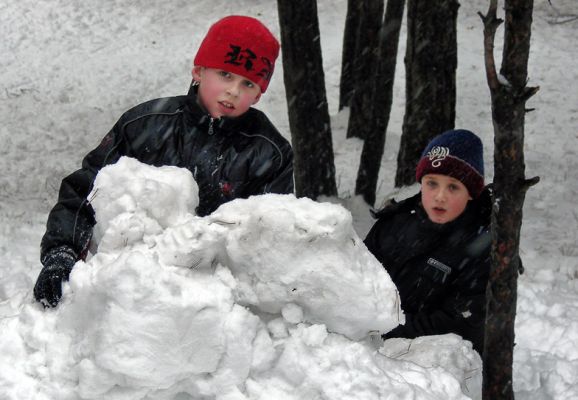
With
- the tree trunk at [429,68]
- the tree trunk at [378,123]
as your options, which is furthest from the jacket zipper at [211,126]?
the tree trunk at [378,123]

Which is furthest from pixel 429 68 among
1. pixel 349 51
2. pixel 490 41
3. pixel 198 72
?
pixel 349 51

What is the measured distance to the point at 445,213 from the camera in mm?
3137

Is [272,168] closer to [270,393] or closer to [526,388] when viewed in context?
[270,393]

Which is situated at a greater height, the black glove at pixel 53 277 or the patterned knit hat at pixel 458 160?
the patterned knit hat at pixel 458 160

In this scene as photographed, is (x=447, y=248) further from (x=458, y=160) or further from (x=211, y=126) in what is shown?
(x=211, y=126)

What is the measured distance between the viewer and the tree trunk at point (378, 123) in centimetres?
A: 802

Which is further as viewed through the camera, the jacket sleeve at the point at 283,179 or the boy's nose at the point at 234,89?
the jacket sleeve at the point at 283,179

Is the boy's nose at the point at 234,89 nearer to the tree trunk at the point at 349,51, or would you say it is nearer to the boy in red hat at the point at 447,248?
the boy in red hat at the point at 447,248

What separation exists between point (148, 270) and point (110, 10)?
1849 centimetres

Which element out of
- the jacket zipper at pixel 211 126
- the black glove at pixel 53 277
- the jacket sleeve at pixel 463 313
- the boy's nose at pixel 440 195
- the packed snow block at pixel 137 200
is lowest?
the jacket sleeve at pixel 463 313

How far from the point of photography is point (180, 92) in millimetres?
13766

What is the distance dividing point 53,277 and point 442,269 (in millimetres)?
1848

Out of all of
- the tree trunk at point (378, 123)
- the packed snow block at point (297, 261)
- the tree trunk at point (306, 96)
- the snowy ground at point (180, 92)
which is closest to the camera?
the packed snow block at point (297, 261)

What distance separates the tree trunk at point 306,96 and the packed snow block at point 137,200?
15.6 feet
